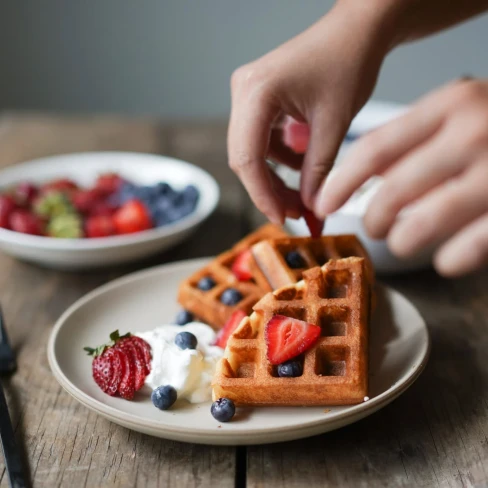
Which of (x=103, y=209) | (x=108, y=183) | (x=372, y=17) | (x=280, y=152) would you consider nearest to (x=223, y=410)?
(x=280, y=152)

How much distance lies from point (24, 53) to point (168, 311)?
141 inches

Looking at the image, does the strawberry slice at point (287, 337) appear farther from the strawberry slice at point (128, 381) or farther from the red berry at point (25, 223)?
the red berry at point (25, 223)

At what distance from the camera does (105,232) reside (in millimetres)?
2004

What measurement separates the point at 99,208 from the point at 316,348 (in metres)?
1.13

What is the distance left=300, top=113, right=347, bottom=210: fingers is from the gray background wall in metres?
3.31

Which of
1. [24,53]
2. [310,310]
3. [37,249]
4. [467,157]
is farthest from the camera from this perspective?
[24,53]

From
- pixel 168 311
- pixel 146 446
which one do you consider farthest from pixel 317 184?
pixel 146 446

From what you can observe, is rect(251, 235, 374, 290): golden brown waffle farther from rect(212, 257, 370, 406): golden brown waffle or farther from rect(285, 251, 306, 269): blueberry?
rect(212, 257, 370, 406): golden brown waffle

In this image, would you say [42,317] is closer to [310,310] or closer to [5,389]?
[5,389]

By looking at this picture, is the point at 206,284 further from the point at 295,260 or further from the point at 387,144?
the point at 387,144

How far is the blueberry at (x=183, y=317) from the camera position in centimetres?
153

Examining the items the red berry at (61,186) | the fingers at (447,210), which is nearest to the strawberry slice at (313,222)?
the fingers at (447,210)

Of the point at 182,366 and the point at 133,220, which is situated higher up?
the point at 182,366

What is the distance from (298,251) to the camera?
5.12 ft
